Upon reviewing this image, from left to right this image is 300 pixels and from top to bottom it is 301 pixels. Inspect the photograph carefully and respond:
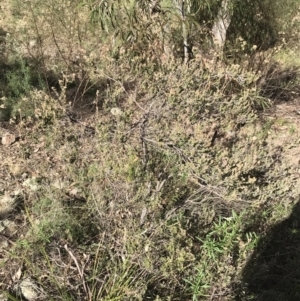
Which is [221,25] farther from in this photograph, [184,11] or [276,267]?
[276,267]

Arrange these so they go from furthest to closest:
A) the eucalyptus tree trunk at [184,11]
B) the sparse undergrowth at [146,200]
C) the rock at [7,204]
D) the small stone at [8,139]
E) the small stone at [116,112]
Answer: the small stone at [8,139], the eucalyptus tree trunk at [184,11], the rock at [7,204], the small stone at [116,112], the sparse undergrowth at [146,200]

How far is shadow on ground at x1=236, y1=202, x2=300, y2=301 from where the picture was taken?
7.51ft

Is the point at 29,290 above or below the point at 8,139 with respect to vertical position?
below

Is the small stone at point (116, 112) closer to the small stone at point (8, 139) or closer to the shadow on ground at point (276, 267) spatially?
the small stone at point (8, 139)

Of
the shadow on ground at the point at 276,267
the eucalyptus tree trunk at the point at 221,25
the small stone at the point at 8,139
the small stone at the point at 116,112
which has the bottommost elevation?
the shadow on ground at the point at 276,267

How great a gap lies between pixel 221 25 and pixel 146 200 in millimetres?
1908

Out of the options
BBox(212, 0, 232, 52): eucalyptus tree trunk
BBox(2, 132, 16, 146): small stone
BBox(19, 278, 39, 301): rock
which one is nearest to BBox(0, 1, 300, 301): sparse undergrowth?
BBox(19, 278, 39, 301): rock

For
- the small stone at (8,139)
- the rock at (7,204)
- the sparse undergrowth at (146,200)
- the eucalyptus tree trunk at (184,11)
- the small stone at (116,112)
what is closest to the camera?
the sparse undergrowth at (146,200)

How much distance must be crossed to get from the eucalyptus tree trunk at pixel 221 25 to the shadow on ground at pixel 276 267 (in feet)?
5.00

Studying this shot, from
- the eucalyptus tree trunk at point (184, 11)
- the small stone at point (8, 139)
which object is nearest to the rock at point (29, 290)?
the small stone at point (8, 139)

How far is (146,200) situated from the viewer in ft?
7.76

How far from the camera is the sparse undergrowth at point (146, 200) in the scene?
7.35 ft

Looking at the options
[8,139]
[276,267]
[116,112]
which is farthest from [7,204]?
[276,267]

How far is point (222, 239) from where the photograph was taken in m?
2.45
